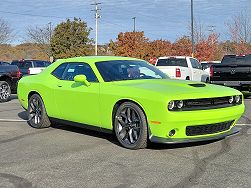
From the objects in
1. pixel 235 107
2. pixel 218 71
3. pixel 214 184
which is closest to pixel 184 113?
pixel 235 107

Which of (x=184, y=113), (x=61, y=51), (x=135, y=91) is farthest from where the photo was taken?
(x=61, y=51)

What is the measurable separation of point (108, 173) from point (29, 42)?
7575 centimetres

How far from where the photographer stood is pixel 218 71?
47.1 ft

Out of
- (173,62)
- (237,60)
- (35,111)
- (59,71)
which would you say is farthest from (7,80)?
(237,60)

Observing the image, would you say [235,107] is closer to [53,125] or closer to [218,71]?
[53,125]

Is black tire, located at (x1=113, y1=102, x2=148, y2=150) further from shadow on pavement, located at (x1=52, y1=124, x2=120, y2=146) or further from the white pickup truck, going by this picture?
the white pickup truck

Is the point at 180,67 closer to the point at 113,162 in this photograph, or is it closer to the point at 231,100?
the point at 231,100

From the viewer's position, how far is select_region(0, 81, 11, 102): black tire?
537 inches

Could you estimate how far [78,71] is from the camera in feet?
23.2

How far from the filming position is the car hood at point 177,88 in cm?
560

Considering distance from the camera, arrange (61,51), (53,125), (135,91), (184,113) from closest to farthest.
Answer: (184,113)
(135,91)
(53,125)
(61,51)

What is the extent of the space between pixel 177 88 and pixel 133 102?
0.67 meters

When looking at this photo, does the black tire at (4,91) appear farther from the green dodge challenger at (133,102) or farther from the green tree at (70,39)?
the green tree at (70,39)

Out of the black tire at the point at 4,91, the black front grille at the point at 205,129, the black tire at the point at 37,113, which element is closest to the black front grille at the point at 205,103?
the black front grille at the point at 205,129
